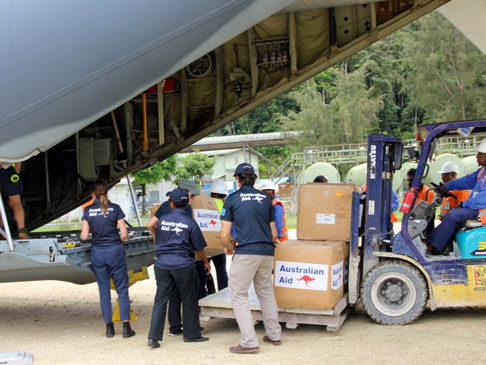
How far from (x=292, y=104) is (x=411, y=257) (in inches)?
1811

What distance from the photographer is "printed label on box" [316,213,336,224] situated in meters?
6.81

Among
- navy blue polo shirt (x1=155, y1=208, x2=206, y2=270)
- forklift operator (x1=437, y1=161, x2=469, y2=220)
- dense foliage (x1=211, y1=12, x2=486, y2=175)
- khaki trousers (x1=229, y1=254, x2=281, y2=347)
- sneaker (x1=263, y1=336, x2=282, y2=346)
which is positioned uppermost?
dense foliage (x1=211, y1=12, x2=486, y2=175)

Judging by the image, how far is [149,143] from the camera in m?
9.41

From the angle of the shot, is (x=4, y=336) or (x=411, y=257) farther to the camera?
(x=4, y=336)

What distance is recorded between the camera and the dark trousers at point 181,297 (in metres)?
6.07

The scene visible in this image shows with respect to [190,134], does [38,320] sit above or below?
below

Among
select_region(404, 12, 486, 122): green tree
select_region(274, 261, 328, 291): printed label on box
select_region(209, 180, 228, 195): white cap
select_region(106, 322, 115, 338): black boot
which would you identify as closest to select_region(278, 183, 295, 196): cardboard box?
select_region(404, 12, 486, 122): green tree

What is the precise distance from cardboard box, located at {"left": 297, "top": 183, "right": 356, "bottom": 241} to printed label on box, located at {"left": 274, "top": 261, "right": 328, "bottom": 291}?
68cm

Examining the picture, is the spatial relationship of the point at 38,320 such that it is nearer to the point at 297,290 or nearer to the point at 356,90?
the point at 297,290

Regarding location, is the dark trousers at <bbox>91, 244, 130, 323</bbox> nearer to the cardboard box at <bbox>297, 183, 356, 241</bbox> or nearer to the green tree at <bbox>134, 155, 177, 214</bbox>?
the cardboard box at <bbox>297, 183, 356, 241</bbox>

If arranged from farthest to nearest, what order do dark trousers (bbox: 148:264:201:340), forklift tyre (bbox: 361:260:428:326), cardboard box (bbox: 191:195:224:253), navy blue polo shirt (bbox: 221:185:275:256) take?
cardboard box (bbox: 191:195:224:253) → forklift tyre (bbox: 361:260:428:326) → dark trousers (bbox: 148:264:201:340) → navy blue polo shirt (bbox: 221:185:275:256)

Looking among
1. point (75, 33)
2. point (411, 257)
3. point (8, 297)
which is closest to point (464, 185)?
point (411, 257)

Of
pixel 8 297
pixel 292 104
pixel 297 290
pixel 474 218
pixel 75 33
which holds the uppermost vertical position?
pixel 292 104

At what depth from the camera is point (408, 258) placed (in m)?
6.56
